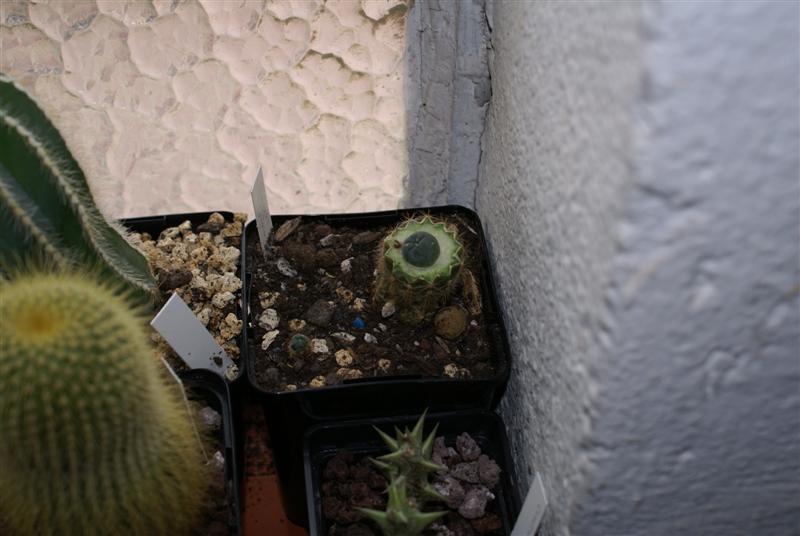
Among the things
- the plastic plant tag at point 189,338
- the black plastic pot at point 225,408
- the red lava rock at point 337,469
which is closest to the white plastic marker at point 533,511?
the red lava rock at point 337,469

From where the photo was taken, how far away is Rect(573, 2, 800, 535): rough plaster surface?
0.53 meters

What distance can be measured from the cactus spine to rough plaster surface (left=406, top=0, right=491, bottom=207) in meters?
0.55

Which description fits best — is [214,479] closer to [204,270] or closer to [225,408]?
[225,408]

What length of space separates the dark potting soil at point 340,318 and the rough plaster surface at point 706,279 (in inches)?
13.6

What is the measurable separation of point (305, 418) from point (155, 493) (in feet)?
0.84

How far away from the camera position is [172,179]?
1459 millimetres

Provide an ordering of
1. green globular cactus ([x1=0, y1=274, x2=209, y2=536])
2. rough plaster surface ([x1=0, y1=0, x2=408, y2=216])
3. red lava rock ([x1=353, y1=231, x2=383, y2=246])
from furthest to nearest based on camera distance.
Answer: rough plaster surface ([x1=0, y1=0, x2=408, y2=216]) → red lava rock ([x1=353, y1=231, x2=383, y2=246]) → green globular cactus ([x1=0, y1=274, x2=209, y2=536])

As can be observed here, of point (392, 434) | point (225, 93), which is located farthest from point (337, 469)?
point (225, 93)

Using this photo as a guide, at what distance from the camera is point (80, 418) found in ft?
2.25

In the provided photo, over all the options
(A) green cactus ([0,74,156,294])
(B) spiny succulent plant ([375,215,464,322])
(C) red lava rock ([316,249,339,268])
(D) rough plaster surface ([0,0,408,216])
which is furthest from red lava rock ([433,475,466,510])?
(D) rough plaster surface ([0,0,408,216])

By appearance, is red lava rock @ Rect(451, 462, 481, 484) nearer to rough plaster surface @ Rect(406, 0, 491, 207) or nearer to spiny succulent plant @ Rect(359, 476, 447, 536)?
spiny succulent plant @ Rect(359, 476, 447, 536)

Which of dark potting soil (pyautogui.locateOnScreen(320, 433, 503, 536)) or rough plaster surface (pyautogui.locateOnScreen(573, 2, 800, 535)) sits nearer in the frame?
rough plaster surface (pyautogui.locateOnScreen(573, 2, 800, 535))

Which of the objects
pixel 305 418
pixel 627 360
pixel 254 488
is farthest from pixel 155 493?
pixel 627 360

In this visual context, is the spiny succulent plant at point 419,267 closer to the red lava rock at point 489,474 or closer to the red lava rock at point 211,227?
the red lava rock at point 489,474
